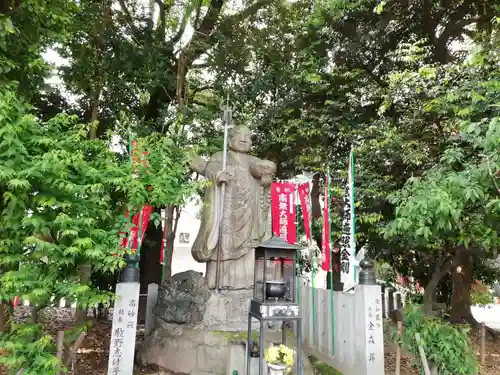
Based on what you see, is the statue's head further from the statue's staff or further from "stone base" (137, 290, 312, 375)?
"stone base" (137, 290, 312, 375)

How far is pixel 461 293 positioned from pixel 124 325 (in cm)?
984

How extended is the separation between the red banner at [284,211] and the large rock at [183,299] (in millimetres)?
2507

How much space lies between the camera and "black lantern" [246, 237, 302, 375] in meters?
4.59

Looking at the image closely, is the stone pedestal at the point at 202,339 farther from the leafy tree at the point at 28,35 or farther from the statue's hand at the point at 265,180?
the leafy tree at the point at 28,35

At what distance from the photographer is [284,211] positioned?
356 inches

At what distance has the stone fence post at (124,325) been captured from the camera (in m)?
5.21

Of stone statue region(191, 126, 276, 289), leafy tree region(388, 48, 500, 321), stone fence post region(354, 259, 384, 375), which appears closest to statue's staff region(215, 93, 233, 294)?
stone statue region(191, 126, 276, 289)

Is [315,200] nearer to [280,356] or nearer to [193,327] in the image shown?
[193,327]

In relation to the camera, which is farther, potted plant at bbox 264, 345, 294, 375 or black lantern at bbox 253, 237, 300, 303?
black lantern at bbox 253, 237, 300, 303

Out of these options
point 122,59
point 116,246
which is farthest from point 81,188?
point 122,59

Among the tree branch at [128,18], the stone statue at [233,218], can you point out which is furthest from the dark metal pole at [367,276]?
the tree branch at [128,18]

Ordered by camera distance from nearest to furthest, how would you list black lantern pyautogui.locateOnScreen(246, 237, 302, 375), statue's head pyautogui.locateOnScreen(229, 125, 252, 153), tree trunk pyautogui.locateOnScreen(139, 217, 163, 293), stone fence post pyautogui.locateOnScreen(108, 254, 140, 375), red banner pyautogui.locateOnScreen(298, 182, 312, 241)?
black lantern pyautogui.locateOnScreen(246, 237, 302, 375) → stone fence post pyautogui.locateOnScreen(108, 254, 140, 375) → statue's head pyautogui.locateOnScreen(229, 125, 252, 153) → red banner pyautogui.locateOnScreen(298, 182, 312, 241) → tree trunk pyautogui.locateOnScreen(139, 217, 163, 293)

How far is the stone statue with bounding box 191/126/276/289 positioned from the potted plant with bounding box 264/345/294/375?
271 centimetres

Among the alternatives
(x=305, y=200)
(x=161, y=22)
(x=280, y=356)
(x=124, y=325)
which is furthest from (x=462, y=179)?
(x=161, y=22)
